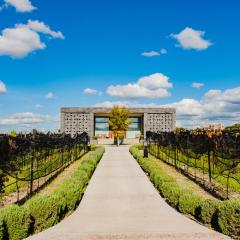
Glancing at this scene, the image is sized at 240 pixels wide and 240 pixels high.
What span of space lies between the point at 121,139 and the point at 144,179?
117 feet

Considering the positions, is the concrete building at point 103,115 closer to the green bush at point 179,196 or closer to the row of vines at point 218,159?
the row of vines at point 218,159

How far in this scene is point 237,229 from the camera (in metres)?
8.91

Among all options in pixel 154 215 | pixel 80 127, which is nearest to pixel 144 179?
pixel 154 215

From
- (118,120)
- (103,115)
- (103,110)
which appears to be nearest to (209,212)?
(118,120)

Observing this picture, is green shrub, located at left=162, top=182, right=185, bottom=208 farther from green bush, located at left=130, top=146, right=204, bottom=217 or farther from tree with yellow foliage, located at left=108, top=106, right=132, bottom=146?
tree with yellow foliage, located at left=108, top=106, right=132, bottom=146

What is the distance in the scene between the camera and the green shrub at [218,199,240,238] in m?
8.91

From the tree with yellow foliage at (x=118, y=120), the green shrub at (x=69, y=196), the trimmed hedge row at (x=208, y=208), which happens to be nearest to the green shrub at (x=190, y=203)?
the trimmed hedge row at (x=208, y=208)

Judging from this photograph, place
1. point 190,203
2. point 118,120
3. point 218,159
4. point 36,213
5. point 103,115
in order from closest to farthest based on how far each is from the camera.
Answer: point 36,213
point 190,203
point 218,159
point 118,120
point 103,115

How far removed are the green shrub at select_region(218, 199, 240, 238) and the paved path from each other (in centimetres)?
28

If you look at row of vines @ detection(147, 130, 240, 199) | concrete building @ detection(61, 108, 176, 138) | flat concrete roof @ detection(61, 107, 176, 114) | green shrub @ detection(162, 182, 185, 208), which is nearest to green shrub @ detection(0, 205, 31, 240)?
green shrub @ detection(162, 182, 185, 208)

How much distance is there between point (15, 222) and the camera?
884 cm

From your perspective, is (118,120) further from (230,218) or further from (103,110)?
(230,218)

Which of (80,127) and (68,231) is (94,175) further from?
(80,127)

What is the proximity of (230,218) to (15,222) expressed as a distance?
4.92 m
